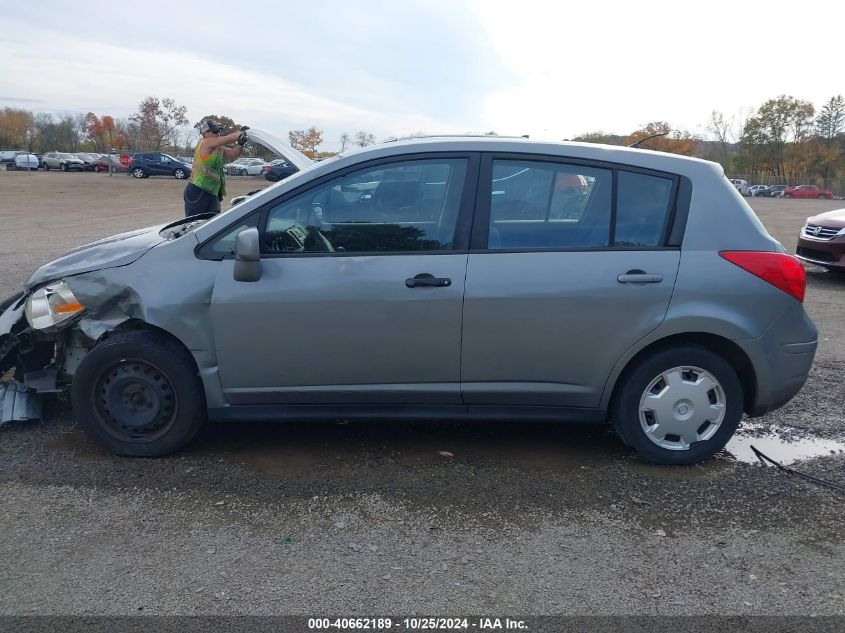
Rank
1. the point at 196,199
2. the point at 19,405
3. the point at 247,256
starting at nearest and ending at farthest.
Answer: the point at 247,256 → the point at 19,405 → the point at 196,199

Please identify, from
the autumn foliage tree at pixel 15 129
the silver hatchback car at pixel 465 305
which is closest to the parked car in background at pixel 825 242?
the silver hatchback car at pixel 465 305

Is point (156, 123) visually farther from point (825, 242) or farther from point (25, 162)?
point (825, 242)

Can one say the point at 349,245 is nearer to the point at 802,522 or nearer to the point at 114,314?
the point at 114,314

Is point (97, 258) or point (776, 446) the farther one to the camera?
point (776, 446)

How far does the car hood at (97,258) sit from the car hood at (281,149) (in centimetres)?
145

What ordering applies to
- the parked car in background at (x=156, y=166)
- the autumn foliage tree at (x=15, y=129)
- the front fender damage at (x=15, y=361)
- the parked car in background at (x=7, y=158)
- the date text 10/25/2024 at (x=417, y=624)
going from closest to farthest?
the date text 10/25/2024 at (x=417, y=624) < the front fender damage at (x=15, y=361) < the parked car in background at (x=156, y=166) < the parked car in background at (x=7, y=158) < the autumn foliage tree at (x=15, y=129)

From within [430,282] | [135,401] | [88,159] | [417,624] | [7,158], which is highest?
[88,159]

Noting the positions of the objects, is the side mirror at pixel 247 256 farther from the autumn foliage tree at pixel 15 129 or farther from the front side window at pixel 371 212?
the autumn foliage tree at pixel 15 129

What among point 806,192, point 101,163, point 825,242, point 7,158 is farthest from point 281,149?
point 806,192

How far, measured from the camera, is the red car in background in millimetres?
68125

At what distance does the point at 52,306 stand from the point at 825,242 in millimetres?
10436

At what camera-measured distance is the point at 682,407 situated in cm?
417

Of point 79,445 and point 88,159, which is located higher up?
point 88,159

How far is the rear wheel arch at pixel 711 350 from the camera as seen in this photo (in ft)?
13.6
